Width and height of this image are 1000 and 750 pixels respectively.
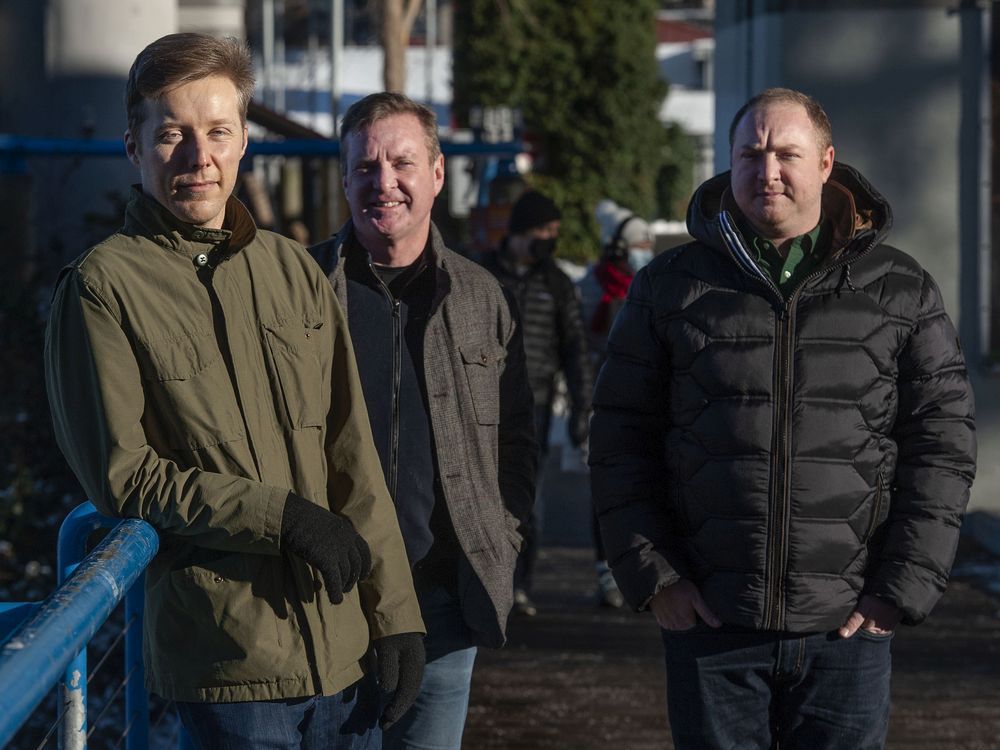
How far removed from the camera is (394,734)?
10.8 ft

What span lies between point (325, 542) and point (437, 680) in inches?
38.6

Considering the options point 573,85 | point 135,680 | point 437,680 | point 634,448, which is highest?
point 573,85

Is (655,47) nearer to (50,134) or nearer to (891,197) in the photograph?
(50,134)

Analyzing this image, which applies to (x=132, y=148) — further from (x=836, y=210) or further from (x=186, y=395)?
(x=836, y=210)

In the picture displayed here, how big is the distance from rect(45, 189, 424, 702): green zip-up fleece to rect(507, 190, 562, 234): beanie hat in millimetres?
4452

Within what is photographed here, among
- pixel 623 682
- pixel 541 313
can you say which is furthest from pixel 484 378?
pixel 541 313

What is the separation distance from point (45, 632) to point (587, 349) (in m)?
5.65

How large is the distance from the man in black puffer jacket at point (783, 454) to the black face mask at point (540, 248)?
3.80 metres

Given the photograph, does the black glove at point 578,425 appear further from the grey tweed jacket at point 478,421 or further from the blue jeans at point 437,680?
the blue jeans at point 437,680

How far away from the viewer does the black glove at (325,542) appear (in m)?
2.36

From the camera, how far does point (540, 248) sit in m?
7.08

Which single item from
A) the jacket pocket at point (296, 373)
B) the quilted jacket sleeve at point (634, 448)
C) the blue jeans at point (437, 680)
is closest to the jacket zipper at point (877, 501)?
the quilted jacket sleeve at point (634, 448)

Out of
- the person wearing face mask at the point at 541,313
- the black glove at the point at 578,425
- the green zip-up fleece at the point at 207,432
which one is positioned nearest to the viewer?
the green zip-up fleece at the point at 207,432

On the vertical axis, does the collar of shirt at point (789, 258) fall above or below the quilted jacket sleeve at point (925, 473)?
above
